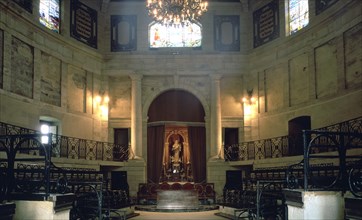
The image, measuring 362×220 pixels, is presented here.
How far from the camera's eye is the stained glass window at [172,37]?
20.7m

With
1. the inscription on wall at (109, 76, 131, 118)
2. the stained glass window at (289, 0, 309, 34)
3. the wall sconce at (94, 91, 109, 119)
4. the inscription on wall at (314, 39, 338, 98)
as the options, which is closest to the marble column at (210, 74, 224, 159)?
the inscription on wall at (109, 76, 131, 118)

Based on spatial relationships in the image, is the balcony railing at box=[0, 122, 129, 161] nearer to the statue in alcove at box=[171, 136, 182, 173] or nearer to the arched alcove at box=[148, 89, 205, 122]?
the arched alcove at box=[148, 89, 205, 122]

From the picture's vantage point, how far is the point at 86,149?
59.9ft

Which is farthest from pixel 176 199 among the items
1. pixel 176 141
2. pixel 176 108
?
pixel 176 108

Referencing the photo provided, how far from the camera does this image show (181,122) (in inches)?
800

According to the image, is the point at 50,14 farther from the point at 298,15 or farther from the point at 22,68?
the point at 298,15

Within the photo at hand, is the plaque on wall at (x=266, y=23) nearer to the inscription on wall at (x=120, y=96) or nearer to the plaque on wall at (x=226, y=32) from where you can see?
the plaque on wall at (x=226, y=32)

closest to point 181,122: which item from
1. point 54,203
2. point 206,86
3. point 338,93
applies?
point 206,86

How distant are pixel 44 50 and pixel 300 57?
957cm

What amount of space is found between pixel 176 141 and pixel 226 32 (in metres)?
5.50

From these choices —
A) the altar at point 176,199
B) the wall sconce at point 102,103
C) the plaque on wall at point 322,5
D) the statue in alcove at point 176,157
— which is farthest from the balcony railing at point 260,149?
the wall sconce at point 102,103

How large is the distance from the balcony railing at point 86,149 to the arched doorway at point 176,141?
136cm

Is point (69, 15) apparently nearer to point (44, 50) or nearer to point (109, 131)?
point (44, 50)

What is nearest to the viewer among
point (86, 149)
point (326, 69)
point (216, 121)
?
point (326, 69)
